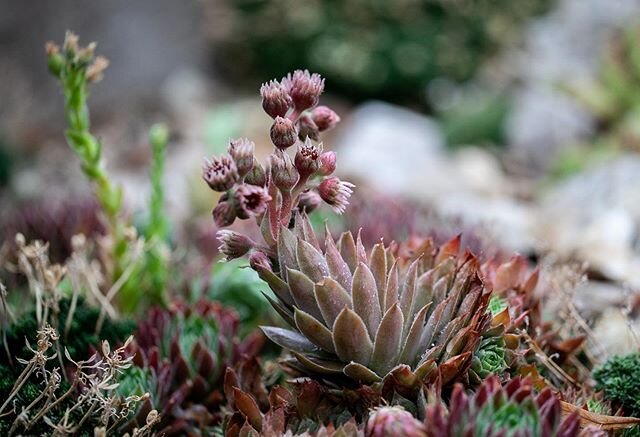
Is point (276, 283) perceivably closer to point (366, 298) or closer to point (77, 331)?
point (366, 298)

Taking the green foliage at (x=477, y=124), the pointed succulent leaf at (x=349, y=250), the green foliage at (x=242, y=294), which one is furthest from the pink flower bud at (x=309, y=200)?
the green foliage at (x=477, y=124)

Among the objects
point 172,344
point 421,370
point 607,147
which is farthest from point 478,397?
point 607,147

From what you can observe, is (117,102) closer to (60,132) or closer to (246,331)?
(60,132)

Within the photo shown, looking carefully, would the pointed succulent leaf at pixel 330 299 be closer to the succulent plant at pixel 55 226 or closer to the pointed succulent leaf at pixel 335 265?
the pointed succulent leaf at pixel 335 265

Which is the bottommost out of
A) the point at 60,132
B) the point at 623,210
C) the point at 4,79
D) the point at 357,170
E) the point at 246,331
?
the point at 60,132

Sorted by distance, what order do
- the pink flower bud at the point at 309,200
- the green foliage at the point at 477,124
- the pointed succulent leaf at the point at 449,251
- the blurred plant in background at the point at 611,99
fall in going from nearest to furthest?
the pink flower bud at the point at 309,200, the pointed succulent leaf at the point at 449,251, the blurred plant in background at the point at 611,99, the green foliage at the point at 477,124

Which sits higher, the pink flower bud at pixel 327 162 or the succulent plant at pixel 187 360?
the pink flower bud at pixel 327 162

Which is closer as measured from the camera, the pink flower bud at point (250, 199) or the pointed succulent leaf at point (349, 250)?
the pink flower bud at point (250, 199)
